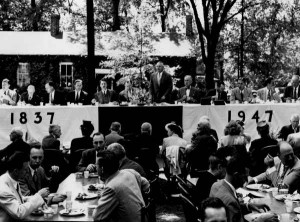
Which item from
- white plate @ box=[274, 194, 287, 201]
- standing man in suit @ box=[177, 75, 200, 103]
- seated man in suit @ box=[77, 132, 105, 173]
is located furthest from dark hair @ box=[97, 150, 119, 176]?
standing man in suit @ box=[177, 75, 200, 103]

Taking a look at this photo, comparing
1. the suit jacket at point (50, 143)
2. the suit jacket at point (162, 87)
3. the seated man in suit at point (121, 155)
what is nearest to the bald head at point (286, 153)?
the seated man in suit at point (121, 155)

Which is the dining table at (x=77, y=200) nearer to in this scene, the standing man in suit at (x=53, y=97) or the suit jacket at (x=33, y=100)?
the standing man in suit at (x=53, y=97)

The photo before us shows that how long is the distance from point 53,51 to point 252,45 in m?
12.6

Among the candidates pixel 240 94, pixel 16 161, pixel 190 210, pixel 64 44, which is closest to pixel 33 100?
pixel 240 94

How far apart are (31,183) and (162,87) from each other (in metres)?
8.10

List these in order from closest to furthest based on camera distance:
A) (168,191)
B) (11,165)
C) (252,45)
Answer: (11,165)
(168,191)
(252,45)

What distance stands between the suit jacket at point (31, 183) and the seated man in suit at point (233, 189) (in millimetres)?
2917

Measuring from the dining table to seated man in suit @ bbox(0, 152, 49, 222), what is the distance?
12 centimetres

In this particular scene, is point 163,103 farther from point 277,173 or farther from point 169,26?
point 169,26

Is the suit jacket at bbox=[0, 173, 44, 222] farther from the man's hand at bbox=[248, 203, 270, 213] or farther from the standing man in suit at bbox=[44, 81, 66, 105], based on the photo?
the standing man in suit at bbox=[44, 81, 66, 105]

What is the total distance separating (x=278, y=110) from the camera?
14938 mm

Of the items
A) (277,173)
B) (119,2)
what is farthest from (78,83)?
(119,2)

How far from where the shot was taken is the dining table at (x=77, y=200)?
19.0 feet

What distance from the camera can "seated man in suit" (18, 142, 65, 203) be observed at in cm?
748
